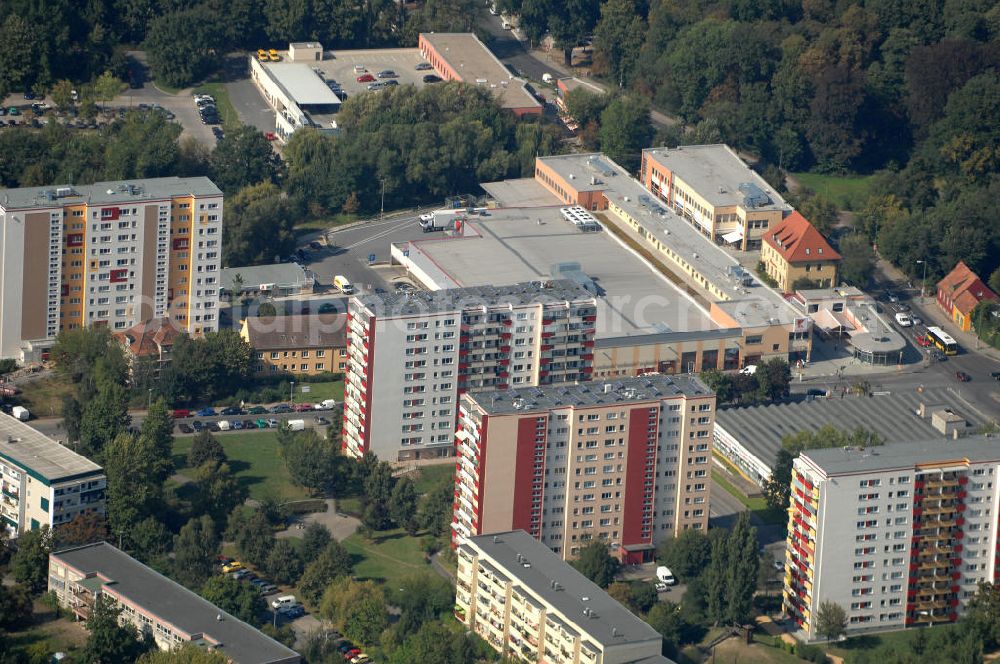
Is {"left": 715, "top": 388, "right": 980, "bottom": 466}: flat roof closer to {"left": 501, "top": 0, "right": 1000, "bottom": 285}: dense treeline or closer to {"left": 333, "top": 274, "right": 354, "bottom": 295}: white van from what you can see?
{"left": 501, "top": 0, "right": 1000, "bottom": 285}: dense treeline

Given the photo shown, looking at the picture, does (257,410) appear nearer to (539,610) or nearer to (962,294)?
(539,610)

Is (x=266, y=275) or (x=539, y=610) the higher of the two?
(x=266, y=275)

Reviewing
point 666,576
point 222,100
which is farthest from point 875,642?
point 222,100

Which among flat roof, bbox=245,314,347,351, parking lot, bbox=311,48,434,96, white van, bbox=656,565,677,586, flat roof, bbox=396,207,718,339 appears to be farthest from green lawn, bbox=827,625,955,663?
parking lot, bbox=311,48,434,96

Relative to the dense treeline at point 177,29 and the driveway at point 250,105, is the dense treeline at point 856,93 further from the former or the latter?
the driveway at point 250,105

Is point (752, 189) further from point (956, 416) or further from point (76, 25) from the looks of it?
point (76, 25)
